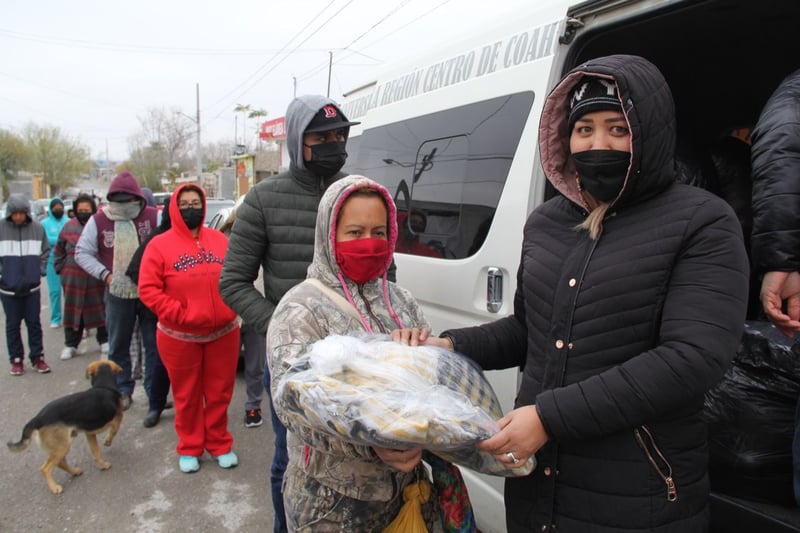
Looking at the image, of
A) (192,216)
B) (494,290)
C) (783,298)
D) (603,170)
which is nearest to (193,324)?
(192,216)

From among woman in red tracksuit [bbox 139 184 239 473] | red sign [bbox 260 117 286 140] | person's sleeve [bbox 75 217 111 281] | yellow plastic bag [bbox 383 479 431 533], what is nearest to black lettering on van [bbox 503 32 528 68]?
yellow plastic bag [bbox 383 479 431 533]

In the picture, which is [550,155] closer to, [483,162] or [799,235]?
[799,235]

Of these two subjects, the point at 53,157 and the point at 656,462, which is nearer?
the point at 656,462

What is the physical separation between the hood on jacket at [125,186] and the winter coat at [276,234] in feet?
9.59

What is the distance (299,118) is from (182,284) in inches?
71.0

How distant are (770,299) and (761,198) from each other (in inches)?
11.6

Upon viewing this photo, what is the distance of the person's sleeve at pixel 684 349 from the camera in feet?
3.79

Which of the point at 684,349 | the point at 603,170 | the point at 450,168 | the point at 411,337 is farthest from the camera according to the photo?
the point at 450,168

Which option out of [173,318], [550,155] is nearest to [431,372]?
[550,155]

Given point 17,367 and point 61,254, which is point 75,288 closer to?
point 61,254

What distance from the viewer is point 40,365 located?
20.2ft

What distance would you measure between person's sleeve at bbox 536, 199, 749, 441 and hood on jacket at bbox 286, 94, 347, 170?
174 cm

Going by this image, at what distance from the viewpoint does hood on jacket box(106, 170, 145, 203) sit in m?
4.86

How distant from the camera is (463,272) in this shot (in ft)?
8.45
